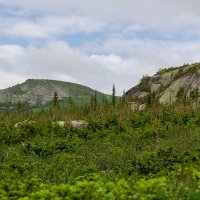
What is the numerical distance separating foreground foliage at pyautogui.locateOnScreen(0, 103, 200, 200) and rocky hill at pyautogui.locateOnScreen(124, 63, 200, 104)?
25086 millimetres

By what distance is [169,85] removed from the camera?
77.5 meters

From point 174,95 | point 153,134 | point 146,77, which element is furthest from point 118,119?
point 146,77

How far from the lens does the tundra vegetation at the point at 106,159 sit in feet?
29.1

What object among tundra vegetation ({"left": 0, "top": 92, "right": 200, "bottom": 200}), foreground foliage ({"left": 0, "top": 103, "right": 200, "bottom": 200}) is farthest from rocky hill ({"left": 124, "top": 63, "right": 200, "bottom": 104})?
foreground foliage ({"left": 0, "top": 103, "right": 200, "bottom": 200})

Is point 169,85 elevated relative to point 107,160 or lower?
elevated

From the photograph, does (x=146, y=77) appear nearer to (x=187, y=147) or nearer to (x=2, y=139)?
(x=2, y=139)

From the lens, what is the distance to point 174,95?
7100 cm

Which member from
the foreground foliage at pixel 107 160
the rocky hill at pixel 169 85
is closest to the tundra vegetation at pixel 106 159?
the foreground foliage at pixel 107 160

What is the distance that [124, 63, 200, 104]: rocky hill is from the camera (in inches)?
2753

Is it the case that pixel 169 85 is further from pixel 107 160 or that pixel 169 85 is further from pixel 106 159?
pixel 107 160

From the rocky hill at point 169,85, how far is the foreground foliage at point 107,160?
2509cm

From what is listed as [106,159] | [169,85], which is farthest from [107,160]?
[169,85]

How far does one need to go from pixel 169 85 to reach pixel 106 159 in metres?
56.6

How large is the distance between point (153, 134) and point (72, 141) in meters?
7.08
